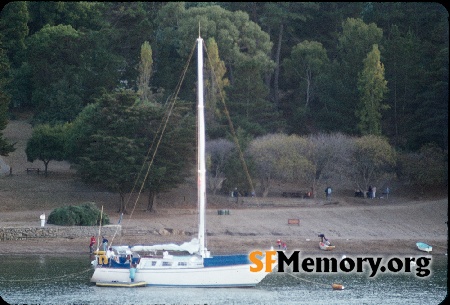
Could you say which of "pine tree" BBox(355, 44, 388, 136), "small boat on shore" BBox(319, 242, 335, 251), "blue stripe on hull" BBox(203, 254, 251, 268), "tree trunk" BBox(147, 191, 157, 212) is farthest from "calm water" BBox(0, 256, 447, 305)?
"pine tree" BBox(355, 44, 388, 136)

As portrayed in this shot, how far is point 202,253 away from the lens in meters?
50.5

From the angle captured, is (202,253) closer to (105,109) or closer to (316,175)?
(105,109)

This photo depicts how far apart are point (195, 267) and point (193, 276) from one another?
41 centimetres

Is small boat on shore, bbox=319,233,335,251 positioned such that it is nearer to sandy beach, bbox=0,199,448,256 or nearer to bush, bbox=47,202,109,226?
sandy beach, bbox=0,199,448,256

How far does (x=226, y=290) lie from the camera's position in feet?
166

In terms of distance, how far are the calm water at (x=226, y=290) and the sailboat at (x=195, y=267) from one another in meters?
0.43

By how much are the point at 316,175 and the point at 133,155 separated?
51.4 feet

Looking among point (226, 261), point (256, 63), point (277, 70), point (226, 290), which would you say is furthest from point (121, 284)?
point (277, 70)

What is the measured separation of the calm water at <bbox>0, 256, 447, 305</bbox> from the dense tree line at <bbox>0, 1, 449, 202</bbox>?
24.6 meters

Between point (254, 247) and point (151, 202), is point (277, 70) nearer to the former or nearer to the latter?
point (151, 202)

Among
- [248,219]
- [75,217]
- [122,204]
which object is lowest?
[248,219]

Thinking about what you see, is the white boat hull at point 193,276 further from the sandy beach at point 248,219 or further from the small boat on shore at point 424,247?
the small boat on shore at point 424,247

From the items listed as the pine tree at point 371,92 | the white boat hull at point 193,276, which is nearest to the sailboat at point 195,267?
the white boat hull at point 193,276

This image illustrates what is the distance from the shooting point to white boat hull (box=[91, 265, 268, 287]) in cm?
5041
